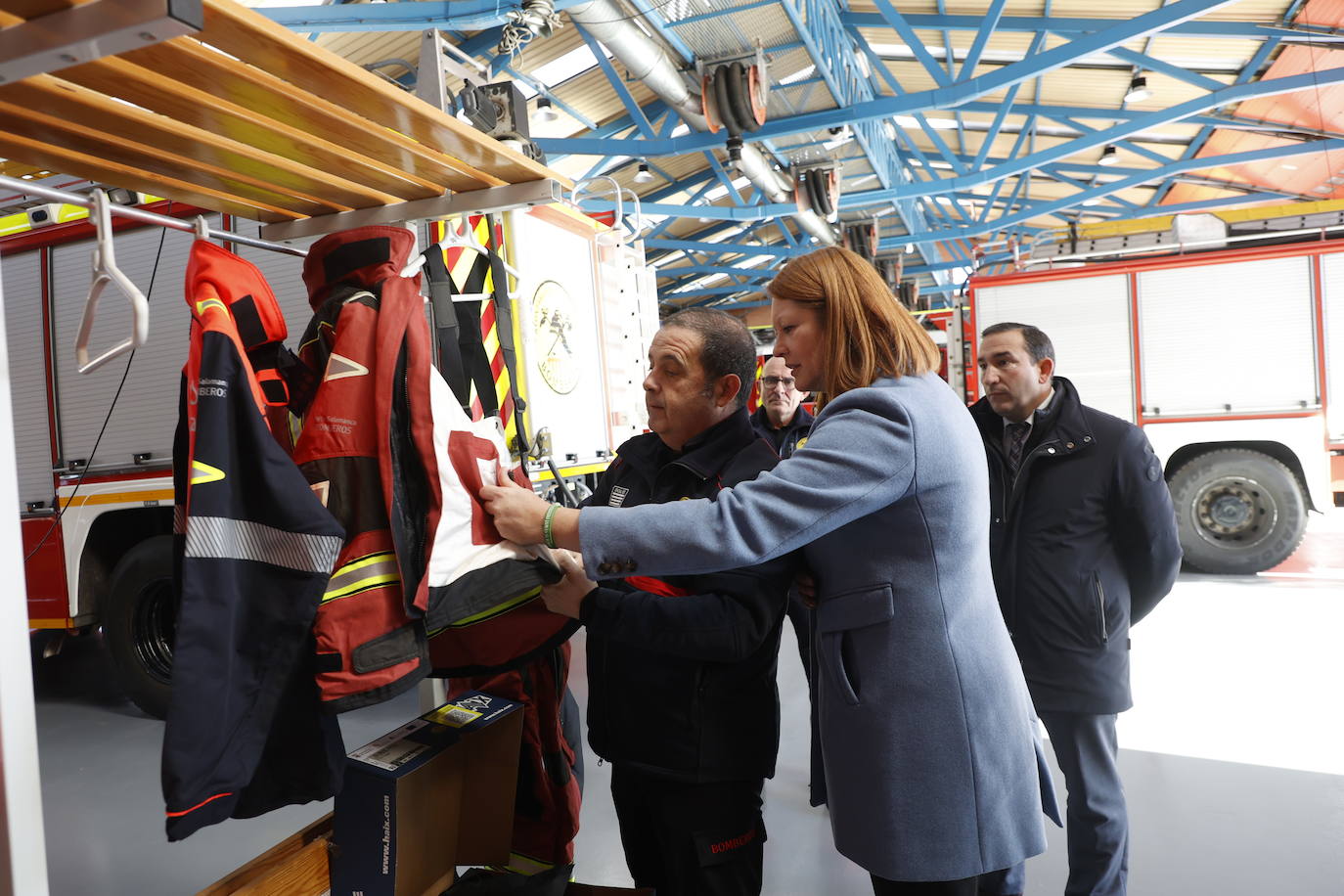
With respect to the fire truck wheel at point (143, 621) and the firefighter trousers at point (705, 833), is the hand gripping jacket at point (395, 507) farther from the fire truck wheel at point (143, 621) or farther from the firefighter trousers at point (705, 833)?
the fire truck wheel at point (143, 621)

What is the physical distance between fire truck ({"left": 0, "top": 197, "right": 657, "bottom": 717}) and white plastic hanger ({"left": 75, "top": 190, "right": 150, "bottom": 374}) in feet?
9.11

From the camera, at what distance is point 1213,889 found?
2.83m

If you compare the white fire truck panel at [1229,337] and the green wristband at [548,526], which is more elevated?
the white fire truck panel at [1229,337]

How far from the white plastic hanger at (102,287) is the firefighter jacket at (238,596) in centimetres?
9

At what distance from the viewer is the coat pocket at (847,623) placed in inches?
58.1

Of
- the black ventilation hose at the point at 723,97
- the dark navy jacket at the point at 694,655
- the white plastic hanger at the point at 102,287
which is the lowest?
the dark navy jacket at the point at 694,655

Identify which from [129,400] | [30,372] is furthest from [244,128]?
[30,372]

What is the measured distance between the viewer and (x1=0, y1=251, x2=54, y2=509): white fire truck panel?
4.76 metres

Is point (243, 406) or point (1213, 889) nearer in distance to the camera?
point (243, 406)

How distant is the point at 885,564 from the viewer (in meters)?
1.49

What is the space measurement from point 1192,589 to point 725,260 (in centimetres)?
1553

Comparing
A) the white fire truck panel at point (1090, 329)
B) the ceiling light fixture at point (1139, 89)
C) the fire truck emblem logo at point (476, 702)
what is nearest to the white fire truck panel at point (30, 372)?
the fire truck emblem logo at point (476, 702)

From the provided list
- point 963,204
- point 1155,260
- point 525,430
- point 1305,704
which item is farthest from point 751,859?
point 963,204

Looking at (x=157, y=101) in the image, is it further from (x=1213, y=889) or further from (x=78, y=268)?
(x=78, y=268)
